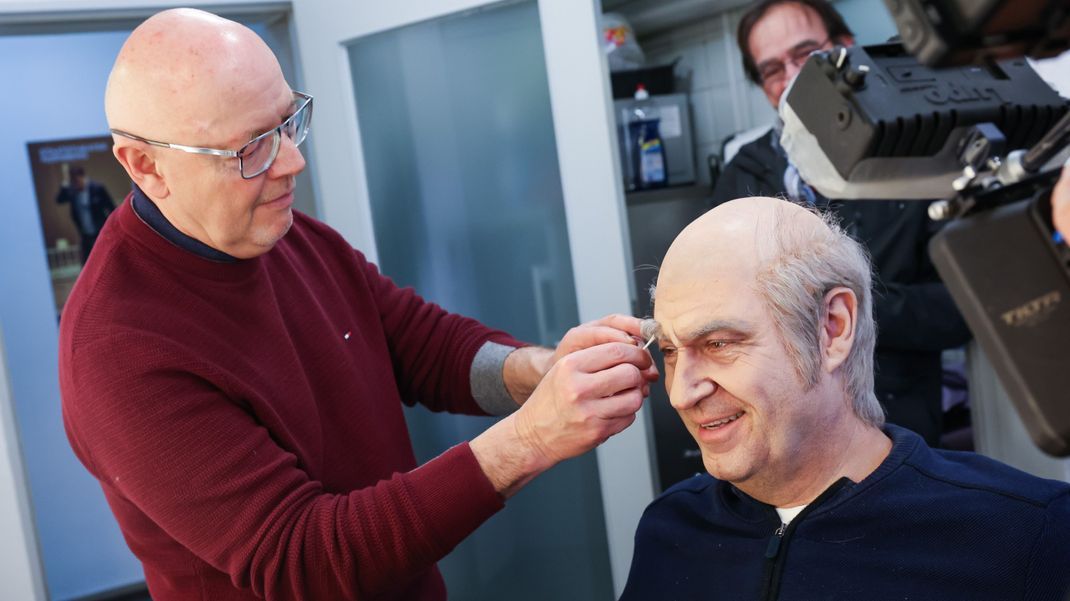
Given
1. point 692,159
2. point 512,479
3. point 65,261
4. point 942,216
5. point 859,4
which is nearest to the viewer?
point 942,216

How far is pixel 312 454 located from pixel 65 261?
3.36 metres

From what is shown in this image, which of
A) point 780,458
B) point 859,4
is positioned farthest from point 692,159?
point 780,458

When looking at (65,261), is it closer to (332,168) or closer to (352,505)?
(332,168)

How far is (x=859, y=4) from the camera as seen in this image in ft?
11.2

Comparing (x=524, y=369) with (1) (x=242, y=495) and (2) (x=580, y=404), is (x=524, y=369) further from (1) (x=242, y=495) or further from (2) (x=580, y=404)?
(1) (x=242, y=495)

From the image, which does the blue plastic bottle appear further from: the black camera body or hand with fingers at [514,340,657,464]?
the black camera body

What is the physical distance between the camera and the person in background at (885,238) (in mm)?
2158

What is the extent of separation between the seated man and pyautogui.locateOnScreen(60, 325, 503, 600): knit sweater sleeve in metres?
0.40

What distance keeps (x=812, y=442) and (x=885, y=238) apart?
0.91m

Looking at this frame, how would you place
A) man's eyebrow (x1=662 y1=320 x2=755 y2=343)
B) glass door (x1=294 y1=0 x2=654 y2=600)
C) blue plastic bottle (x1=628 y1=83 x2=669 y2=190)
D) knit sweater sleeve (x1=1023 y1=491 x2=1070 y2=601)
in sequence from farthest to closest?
blue plastic bottle (x1=628 y1=83 x2=669 y2=190)
glass door (x1=294 y1=0 x2=654 y2=600)
man's eyebrow (x1=662 y1=320 x2=755 y2=343)
knit sweater sleeve (x1=1023 y1=491 x2=1070 y2=601)

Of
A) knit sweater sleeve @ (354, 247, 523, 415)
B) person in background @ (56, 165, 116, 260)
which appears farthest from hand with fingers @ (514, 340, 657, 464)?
person in background @ (56, 165, 116, 260)

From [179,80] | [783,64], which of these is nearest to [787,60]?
[783,64]

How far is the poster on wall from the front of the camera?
4.38 m

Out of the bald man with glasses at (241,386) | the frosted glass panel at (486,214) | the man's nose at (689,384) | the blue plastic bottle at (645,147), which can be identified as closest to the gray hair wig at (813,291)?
the man's nose at (689,384)
